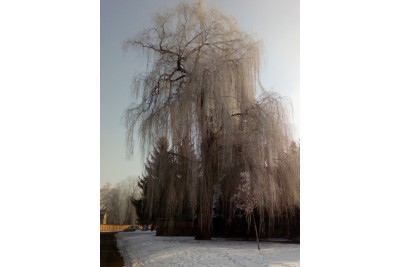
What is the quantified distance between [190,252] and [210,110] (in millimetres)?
1197

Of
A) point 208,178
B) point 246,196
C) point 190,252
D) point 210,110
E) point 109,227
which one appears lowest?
point 190,252

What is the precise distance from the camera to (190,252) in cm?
409

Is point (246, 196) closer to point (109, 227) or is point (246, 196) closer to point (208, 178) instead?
point (208, 178)

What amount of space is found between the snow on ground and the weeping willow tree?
143mm

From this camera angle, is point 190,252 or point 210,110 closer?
point 190,252

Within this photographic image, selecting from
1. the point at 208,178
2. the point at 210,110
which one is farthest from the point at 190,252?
the point at 210,110

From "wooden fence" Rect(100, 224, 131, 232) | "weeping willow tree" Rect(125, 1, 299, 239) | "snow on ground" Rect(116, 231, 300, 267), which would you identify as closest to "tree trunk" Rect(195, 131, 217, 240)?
"weeping willow tree" Rect(125, 1, 299, 239)

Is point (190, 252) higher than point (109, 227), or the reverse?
point (109, 227)

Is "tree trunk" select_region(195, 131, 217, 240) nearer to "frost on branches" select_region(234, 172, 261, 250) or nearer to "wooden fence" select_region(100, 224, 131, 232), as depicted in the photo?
"frost on branches" select_region(234, 172, 261, 250)
